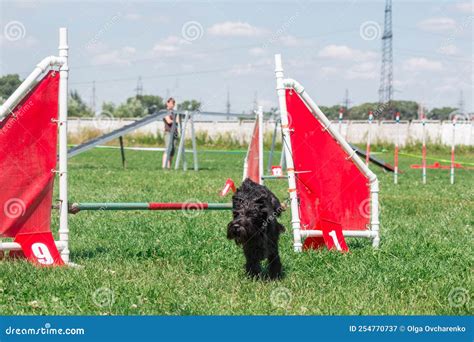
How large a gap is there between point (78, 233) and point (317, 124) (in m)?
3.09

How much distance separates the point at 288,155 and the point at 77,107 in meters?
75.5

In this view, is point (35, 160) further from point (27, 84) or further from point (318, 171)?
point (318, 171)

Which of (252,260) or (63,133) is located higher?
(63,133)

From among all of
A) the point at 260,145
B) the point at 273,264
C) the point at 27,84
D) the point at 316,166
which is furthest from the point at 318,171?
the point at 260,145

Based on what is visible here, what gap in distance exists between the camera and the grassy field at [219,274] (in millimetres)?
5461

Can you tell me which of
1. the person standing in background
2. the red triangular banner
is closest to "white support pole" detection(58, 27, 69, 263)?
the red triangular banner

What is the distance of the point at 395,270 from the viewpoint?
6840 mm

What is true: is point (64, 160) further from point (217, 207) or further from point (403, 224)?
point (403, 224)

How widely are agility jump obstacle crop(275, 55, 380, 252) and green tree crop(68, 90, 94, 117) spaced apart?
72.1 m

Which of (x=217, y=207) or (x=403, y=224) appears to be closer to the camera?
(x=217, y=207)

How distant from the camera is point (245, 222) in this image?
241 inches

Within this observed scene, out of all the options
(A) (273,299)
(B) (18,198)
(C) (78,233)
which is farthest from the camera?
(C) (78,233)

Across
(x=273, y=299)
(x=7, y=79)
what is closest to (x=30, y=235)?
(x=273, y=299)

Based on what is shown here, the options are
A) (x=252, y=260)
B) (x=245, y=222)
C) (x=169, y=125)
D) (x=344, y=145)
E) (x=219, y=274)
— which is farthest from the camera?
(x=169, y=125)
